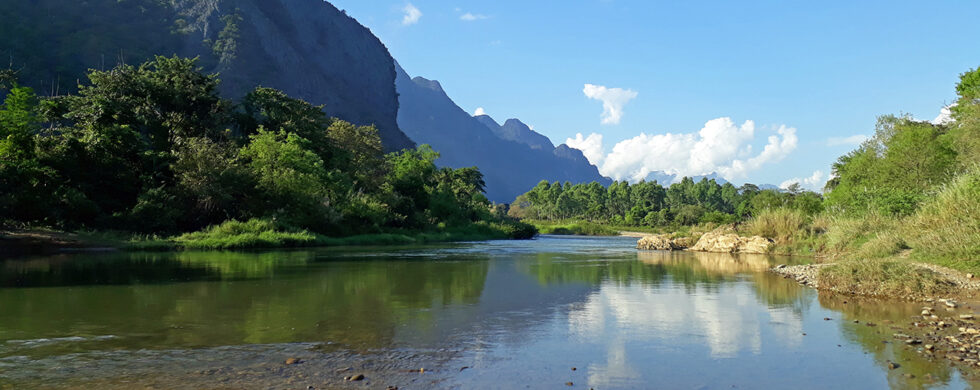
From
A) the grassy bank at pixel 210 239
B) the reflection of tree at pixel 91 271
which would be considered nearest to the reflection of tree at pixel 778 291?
the reflection of tree at pixel 91 271

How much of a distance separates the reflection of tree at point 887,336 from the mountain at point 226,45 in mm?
97896

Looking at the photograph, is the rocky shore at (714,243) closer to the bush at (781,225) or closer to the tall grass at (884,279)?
the bush at (781,225)

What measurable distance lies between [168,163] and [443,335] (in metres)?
39.8

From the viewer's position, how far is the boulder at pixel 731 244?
34.7m

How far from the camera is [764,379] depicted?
7.41m

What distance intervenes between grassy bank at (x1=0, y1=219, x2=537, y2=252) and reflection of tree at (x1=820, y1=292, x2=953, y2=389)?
1353 inches

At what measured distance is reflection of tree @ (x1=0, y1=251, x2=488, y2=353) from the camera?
965 cm

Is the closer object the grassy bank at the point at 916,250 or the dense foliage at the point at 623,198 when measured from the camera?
the grassy bank at the point at 916,250

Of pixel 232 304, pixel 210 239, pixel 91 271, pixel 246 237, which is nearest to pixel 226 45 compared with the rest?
pixel 246 237

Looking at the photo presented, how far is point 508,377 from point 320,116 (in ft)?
200

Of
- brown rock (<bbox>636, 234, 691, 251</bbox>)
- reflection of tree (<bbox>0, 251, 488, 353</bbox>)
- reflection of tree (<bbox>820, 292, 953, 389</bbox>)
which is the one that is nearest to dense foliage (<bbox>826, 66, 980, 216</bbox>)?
brown rock (<bbox>636, 234, 691, 251</bbox>)

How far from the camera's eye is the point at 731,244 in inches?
1439

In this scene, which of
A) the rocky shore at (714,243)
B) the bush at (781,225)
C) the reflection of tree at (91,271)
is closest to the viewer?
the reflection of tree at (91,271)

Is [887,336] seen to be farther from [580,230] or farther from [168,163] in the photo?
[580,230]
